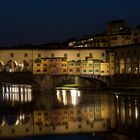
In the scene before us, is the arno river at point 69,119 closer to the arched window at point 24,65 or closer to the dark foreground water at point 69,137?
the dark foreground water at point 69,137

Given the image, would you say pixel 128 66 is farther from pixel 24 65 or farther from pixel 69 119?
pixel 69 119

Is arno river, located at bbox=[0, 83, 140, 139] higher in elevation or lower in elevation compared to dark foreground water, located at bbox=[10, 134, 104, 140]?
higher

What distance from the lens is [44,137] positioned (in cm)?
1897

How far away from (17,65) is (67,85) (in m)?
7.03

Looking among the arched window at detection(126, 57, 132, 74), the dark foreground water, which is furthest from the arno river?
the arched window at detection(126, 57, 132, 74)

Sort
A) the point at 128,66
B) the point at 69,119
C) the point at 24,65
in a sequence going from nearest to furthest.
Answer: the point at 69,119 → the point at 128,66 → the point at 24,65

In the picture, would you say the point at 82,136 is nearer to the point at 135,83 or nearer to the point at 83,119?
the point at 83,119

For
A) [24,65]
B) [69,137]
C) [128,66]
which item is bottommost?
[69,137]

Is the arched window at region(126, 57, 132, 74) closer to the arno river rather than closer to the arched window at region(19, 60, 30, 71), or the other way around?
the arched window at region(19, 60, 30, 71)

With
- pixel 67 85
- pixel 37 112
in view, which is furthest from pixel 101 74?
pixel 37 112

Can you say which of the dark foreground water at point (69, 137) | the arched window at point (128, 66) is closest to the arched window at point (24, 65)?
the arched window at point (128, 66)

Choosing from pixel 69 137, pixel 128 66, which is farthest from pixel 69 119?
pixel 128 66

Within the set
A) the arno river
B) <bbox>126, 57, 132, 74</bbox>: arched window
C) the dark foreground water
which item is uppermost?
<bbox>126, 57, 132, 74</bbox>: arched window

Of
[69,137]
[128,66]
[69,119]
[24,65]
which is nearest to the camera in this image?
[69,137]
